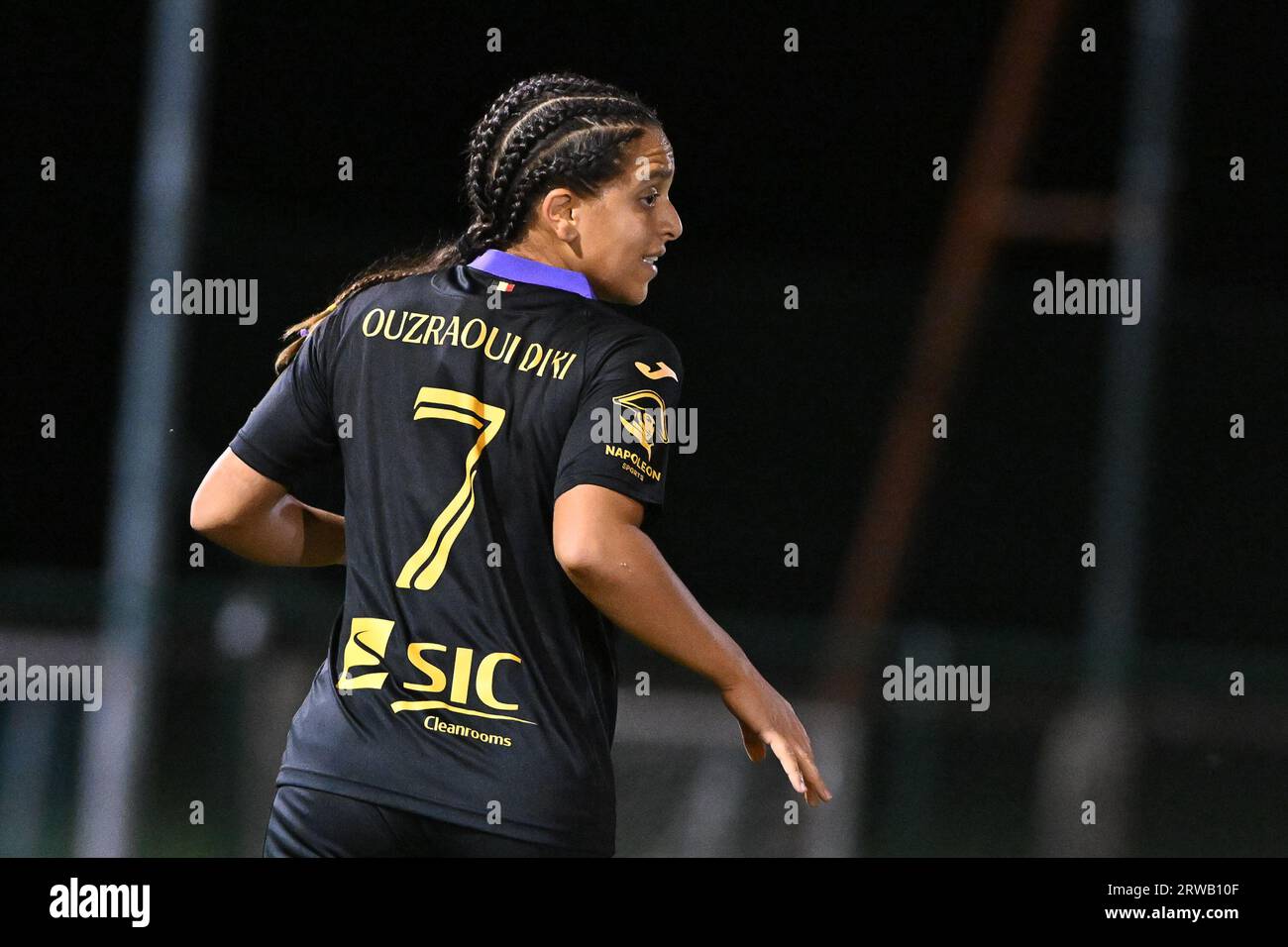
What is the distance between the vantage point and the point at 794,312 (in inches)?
255

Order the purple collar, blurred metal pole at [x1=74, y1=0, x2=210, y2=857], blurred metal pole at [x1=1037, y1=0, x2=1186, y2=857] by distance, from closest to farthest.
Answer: the purple collar → blurred metal pole at [x1=74, y1=0, x2=210, y2=857] → blurred metal pole at [x1=1037, y1=0, x2=1186, y2=857]

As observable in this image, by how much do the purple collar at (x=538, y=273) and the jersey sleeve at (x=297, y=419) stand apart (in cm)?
23

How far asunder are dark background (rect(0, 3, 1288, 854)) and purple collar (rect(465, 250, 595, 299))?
283cm

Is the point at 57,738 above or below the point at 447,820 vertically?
above

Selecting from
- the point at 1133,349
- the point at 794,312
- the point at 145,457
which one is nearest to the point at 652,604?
the point at 145,457

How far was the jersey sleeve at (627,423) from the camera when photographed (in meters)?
2.11

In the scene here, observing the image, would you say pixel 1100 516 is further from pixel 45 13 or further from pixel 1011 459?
pixel 45 13

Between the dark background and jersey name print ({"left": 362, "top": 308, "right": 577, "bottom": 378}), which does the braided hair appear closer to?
jersey name print ({"left": 362, "top": 308, "right": 577, "bottom": 378})

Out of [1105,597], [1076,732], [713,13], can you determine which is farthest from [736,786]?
[713,13]

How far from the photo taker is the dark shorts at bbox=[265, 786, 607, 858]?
2180 mm

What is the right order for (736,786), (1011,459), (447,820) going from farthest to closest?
(1011,459) → (736,786) → (447,820)

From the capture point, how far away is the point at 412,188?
734cm

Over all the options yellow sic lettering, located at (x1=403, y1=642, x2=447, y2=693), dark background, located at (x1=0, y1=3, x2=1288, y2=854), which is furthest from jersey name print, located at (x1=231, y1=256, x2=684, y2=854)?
dark background, located at (x1=0, y1=3, x2=1288, y2=854)
